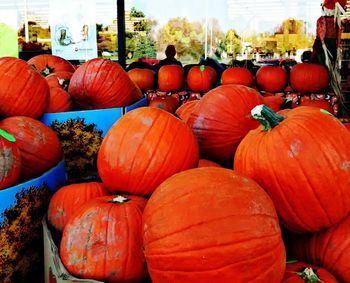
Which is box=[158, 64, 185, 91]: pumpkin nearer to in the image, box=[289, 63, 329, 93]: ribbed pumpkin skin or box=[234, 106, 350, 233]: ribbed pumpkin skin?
box=[289, 63, 329, 93]: ribbed pumpkin skin

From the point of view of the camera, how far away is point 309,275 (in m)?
1.07

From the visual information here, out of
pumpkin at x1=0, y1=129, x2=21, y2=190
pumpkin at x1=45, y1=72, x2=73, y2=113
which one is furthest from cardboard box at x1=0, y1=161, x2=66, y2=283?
pumpkin at x1=45, y1=72, x2=73, y2=113

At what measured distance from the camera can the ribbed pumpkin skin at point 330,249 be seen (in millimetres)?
1158

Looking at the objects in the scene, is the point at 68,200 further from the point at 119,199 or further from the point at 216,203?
the point at 216,203

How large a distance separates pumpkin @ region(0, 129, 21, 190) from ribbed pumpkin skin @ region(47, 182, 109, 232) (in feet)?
0.51

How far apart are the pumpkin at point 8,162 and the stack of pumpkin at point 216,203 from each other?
158 millimetres

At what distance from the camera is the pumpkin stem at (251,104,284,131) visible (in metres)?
1.22

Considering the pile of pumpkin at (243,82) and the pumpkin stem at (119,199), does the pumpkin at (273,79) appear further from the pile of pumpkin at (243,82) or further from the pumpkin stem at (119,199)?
Result: the pumpkin stem at (119,199)

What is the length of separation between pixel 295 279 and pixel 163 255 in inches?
13.3

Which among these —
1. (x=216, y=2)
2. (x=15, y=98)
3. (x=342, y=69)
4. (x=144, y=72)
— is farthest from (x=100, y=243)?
(x=216, y=2)

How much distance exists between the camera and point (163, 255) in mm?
979

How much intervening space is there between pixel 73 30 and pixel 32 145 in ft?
12.3

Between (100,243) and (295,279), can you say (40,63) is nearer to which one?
(100,243)

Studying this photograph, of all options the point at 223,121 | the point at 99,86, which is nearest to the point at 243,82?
the point at 99,86
